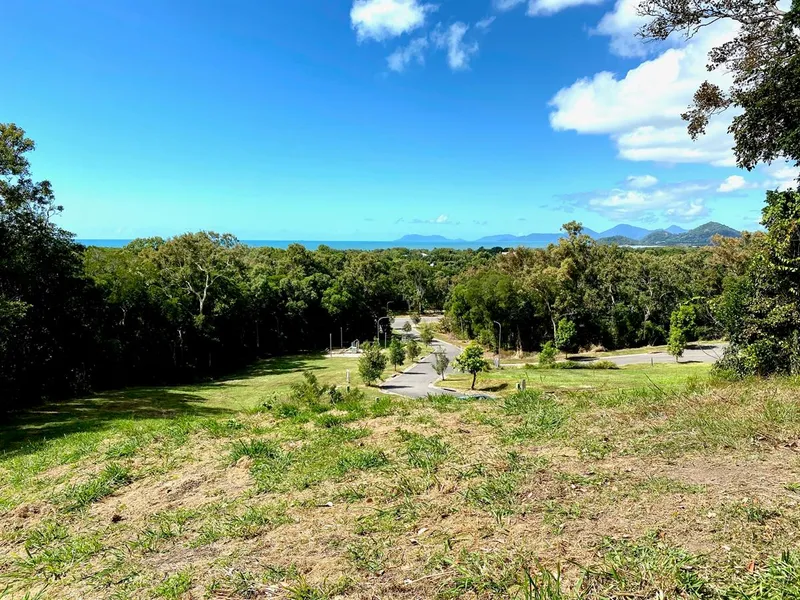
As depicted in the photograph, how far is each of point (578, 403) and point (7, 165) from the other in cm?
1665

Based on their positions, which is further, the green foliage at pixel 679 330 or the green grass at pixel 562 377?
the green foliage at pixel 679 330

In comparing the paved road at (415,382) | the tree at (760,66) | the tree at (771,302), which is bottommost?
the paved road at (415,382)

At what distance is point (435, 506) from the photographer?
400 cm

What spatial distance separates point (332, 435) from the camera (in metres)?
6.29

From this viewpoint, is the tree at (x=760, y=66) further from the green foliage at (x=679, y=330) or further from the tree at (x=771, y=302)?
the green foliage at (x=679, y=330)

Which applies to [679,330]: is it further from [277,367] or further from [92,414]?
[92,414]

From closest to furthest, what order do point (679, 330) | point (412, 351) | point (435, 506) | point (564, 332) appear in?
point (435, 506) < point (679, 330) < point (412, 351) < point (564, 332)

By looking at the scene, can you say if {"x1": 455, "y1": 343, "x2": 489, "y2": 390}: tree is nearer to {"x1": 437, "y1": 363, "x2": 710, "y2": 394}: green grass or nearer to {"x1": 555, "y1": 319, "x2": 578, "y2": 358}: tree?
{"x1": 437, "y1": 363, "x2": 710, "y2": 394}: green grass

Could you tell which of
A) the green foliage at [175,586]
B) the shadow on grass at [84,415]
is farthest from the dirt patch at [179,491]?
the shadow on grass at [84,415]

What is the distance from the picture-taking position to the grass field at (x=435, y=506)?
2963 millimetres

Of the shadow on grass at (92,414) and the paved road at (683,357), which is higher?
the shadow on grass at (92,414)

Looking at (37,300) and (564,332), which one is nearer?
(37,300)

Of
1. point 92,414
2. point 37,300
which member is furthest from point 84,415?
point 37,300

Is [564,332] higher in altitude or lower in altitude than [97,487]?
lower
